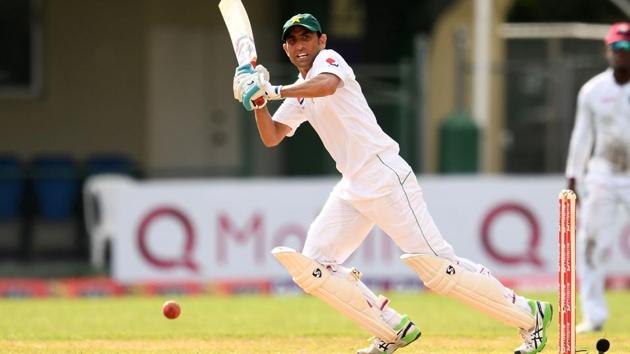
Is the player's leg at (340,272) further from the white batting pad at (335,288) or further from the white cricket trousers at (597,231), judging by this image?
the white cricket trousers at (597,231)

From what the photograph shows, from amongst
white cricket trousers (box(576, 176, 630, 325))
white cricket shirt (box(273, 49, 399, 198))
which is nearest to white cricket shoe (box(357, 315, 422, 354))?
white cricket shirt (box(273, 49, 399, 198))

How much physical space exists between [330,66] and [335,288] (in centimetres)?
116

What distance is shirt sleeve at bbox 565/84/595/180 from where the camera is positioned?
988 cm

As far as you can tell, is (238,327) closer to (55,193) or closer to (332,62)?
(332,62)

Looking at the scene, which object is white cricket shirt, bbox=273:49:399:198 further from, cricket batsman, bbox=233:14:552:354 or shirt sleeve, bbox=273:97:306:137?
shirt sleeve, bbox=273:97:306:137

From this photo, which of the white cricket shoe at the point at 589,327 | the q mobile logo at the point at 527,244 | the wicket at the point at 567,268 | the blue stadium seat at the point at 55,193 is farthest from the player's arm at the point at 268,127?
the blue stadium seat at the point at 55,193

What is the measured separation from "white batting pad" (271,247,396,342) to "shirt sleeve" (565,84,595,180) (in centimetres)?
252

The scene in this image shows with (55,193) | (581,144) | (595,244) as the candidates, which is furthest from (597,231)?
(55,193)

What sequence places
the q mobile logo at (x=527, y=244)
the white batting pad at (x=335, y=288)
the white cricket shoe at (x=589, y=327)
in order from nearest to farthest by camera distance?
the white batting pad at (x=335, y=288), the white cricket shoe at (x=589, y=327), the q mobile logo at (x=527, y=244)

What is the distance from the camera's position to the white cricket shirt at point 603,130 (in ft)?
32.7

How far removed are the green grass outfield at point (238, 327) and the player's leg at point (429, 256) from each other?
2.89 feet

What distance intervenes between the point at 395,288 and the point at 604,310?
4524 mm

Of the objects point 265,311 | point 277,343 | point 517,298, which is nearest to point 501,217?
point 265,311

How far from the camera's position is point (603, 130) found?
1009 cm
